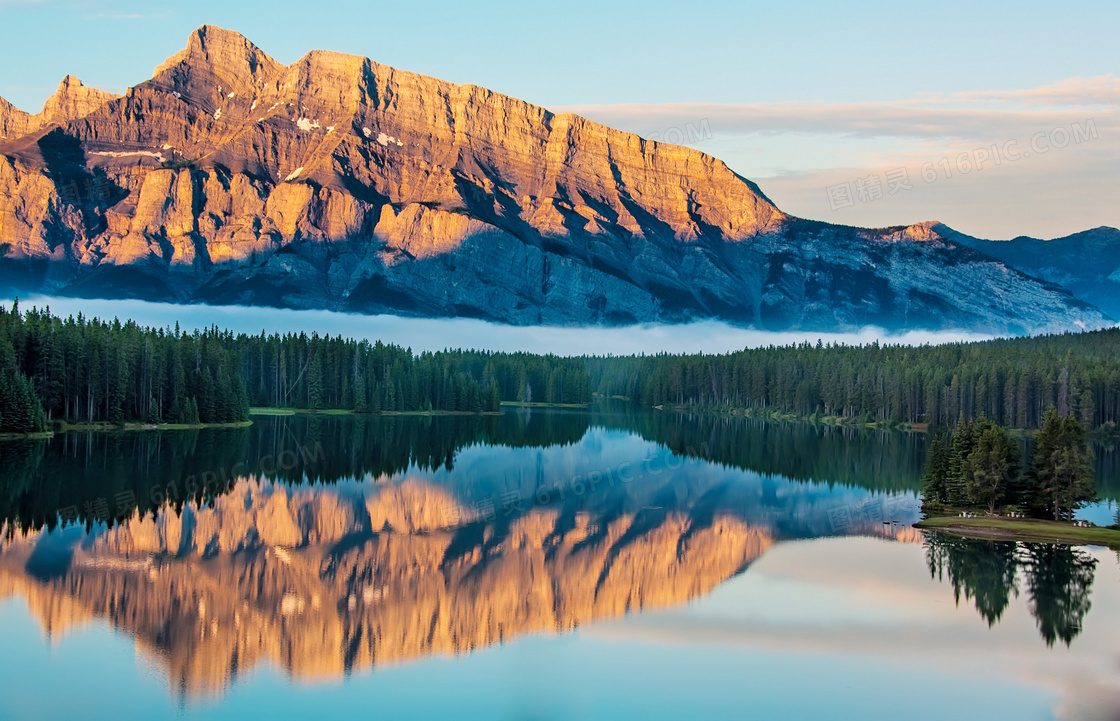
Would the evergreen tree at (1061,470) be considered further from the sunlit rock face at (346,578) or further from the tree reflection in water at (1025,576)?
the sunlit rock face at (346,578)

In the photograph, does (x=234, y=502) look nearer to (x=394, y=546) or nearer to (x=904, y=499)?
(x=394, y=546)

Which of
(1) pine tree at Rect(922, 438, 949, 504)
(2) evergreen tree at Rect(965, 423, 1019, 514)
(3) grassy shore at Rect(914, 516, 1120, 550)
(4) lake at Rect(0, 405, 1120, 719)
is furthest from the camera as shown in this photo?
(1) pine tree at Rect(922, 438, 949, 504)

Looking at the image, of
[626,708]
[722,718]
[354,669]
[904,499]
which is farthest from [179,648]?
[904,499]

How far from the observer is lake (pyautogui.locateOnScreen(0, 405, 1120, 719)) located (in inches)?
1355

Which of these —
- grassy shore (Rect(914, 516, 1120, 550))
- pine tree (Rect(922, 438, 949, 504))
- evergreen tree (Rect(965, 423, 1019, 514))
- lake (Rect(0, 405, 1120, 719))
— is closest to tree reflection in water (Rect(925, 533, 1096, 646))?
lake (Rect(0, 405, 1120, 719))

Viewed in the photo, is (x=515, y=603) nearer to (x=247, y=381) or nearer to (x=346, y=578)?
(x=346, y=578)

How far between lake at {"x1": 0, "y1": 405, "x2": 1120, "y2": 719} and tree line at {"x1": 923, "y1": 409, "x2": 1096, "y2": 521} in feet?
14.6

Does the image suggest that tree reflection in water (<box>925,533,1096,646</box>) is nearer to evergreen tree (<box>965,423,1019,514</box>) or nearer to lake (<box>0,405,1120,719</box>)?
lake (<box>0,405,1120,719</box>)

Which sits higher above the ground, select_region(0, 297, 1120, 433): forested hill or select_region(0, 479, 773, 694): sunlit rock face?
select_region(0, 297, 1120, 433): forested hill

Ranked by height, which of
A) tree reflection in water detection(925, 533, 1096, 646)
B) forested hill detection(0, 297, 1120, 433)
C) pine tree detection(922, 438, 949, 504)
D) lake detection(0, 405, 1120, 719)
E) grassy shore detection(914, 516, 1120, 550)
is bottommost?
lake detection(0, 405, 1120, 719)

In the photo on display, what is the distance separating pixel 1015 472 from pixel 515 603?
38.0 metres

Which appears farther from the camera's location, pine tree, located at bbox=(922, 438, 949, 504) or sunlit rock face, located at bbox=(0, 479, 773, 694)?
pine tree, located at bbox=(922, 438, 949, 504)

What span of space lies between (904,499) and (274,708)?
6034 cm

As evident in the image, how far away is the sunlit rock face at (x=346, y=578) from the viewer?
129 feet
